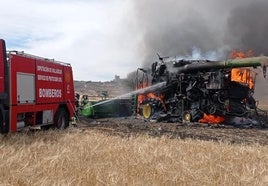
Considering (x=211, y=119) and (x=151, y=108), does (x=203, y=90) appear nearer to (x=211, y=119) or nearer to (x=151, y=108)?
(x=211, y=119)

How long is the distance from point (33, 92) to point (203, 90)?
8996mm

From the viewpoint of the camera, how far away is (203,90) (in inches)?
812

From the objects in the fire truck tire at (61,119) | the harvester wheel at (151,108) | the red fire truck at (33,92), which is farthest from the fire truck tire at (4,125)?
the harvester wheel at (151,108)

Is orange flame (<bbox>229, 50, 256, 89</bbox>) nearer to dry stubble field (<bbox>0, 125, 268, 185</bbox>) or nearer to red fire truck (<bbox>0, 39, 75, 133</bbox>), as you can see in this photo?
red fire truck (<bbox>0, 39, 75, 133</bbox>)

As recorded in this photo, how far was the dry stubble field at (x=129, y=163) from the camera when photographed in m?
6.68

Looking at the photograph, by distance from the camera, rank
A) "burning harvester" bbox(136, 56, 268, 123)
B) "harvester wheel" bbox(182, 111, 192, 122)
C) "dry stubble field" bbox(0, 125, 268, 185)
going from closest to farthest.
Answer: "dry stubble field" bbox(0, 125, 268, 185) < "burning harvester" bbox(136, 56, 268, 123) < "harvester wheel" bbox(182, 111, 192, 122)

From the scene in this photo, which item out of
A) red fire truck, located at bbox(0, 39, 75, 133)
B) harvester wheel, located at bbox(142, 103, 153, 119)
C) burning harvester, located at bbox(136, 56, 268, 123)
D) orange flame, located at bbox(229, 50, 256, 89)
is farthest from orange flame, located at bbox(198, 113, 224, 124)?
red fire truck, located at bbox(0, 39, 75, 133)

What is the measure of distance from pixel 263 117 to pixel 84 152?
14.4 m

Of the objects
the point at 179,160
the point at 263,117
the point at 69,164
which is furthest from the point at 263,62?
the point at 69,164

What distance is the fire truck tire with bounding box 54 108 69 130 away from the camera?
51.2 feet

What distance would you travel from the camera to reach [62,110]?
53.0ft

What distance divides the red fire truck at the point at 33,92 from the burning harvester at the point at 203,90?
20.7ft

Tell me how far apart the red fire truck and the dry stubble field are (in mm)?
1390

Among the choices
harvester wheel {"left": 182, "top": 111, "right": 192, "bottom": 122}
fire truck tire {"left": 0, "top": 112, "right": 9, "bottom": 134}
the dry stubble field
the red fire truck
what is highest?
the red fire truck
